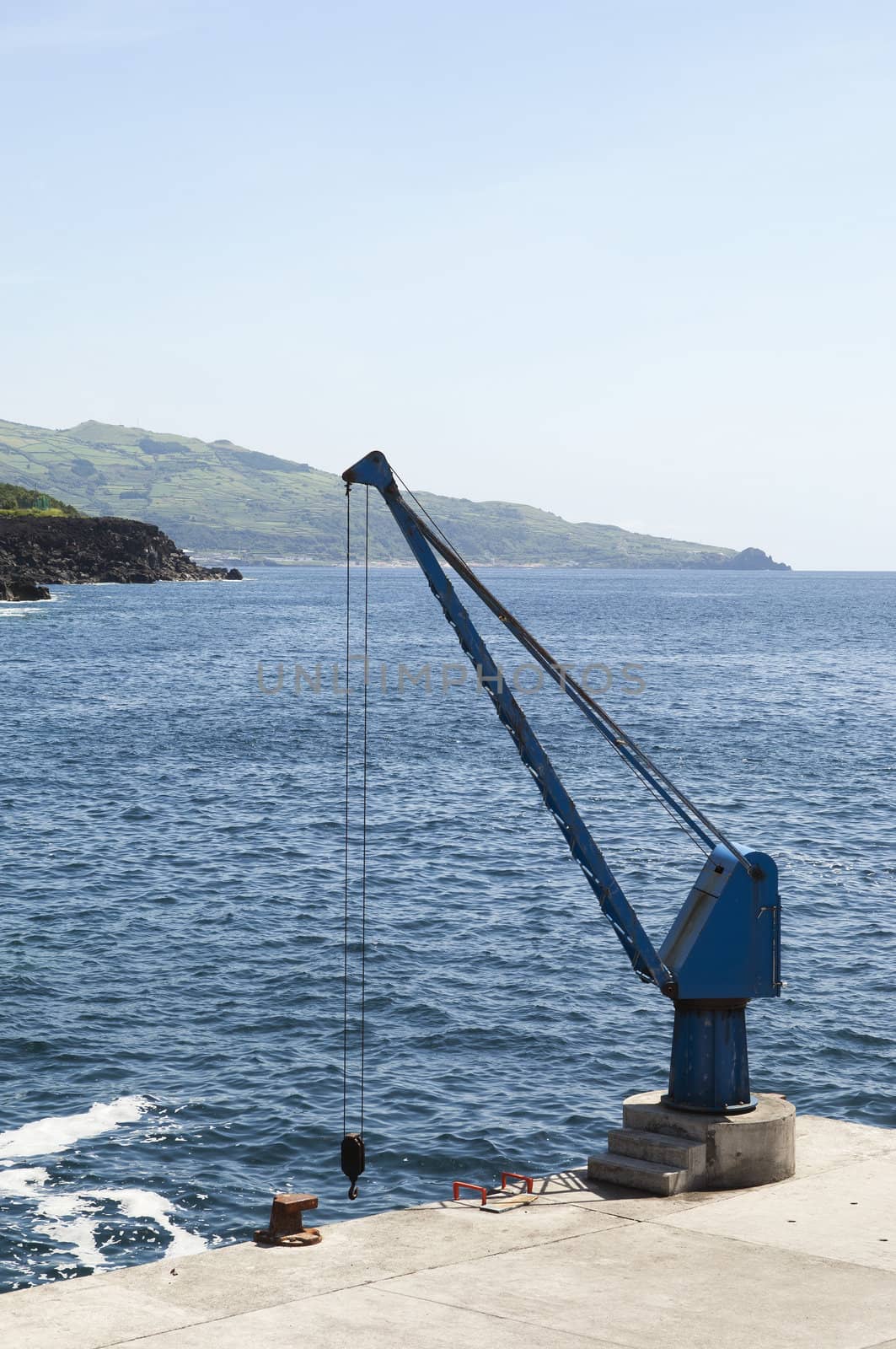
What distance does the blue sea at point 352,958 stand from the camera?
23125 millimetres

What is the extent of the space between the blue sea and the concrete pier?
4.66 m

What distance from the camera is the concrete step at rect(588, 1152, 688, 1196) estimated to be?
18.1 m

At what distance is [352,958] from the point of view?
113ft

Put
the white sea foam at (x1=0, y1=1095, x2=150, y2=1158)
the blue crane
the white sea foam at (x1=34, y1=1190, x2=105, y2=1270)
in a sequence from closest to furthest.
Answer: the blue crane, the white sea foam at (x1=34, y1=1190, x2=105, y2=1270), the white sea foam at (x1=0, y1=1095, x2=150, y2=1158)

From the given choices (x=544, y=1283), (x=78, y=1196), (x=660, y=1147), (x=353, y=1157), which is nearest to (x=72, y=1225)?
(x=78, y=1196)

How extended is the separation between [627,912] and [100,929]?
1999 centimetres

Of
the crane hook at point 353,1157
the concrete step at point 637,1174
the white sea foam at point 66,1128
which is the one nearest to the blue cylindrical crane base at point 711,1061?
the concrete step at point 637,1174

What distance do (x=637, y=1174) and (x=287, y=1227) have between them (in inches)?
173

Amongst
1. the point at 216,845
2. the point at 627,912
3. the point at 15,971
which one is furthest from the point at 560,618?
the point at 627,912

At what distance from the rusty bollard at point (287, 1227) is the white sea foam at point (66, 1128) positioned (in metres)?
7.78

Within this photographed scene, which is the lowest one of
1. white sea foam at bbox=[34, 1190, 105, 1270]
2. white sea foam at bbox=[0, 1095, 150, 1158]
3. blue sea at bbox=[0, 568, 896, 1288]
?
white sea foam at bbox=[34, 1190, 105, 1270]

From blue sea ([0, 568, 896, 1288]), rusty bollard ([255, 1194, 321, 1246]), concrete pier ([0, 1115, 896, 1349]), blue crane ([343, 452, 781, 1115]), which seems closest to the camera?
concrete pier ([0, 1115, 896, 1349])

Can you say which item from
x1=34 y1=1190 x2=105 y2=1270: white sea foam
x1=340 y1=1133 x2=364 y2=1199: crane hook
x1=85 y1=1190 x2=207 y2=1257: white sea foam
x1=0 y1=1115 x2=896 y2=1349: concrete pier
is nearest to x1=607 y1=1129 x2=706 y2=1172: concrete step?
x1=0 y1=1115 x2=896 y2=1349: concrete pier

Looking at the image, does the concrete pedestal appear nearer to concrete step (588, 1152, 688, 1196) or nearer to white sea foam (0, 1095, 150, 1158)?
concrete step (588, 1152, 688, 1196)
